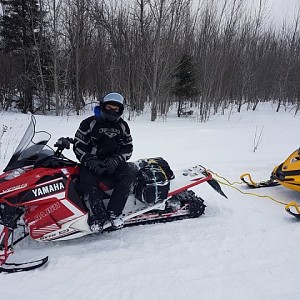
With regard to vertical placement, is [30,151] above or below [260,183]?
above

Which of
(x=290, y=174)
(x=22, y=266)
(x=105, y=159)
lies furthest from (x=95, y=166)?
(x=290, y=174)

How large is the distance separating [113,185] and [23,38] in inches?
690

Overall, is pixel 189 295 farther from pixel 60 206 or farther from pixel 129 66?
pixel 129 66

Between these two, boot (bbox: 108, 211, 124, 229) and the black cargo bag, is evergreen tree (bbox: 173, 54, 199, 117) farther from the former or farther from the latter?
boot (bbox: 108, 211, 124, 229)

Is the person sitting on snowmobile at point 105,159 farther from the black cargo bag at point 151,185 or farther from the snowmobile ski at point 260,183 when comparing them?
the snowmobile ski at point 260,183

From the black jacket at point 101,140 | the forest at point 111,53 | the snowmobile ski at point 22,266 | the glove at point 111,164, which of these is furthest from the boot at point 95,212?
the forest at point 111,53

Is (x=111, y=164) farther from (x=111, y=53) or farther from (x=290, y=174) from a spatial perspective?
(x=111, y=53)

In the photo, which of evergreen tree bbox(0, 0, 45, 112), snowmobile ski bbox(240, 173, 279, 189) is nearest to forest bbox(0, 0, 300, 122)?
evergreen tree bbox(0, 0, 45, 112)

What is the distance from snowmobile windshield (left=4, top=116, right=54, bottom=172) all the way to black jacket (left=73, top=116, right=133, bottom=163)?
34 centimetres

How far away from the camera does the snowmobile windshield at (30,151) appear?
2.75m

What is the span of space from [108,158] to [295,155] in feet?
9.97

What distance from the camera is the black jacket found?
307 cm

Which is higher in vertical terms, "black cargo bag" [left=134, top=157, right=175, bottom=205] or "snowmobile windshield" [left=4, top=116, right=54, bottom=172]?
"snowmobile windshield" [left=4, top=116, right=54, bottom=172]

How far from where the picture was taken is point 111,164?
9.74 ft
